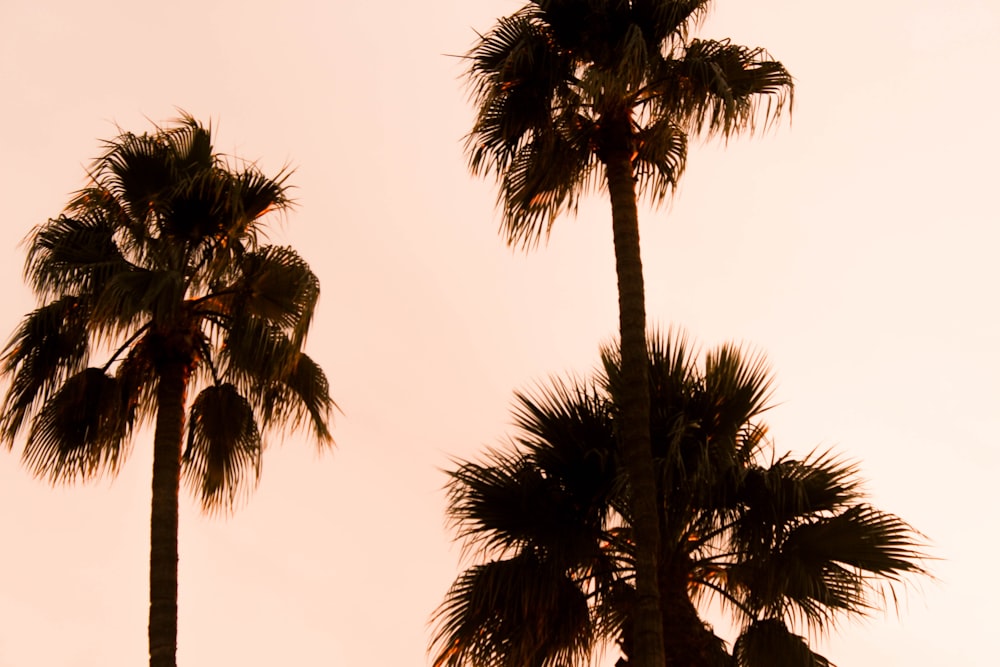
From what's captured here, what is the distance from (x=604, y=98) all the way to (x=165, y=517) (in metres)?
5.96

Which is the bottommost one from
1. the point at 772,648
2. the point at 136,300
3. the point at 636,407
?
the point at 772,648

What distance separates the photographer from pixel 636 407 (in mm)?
12211

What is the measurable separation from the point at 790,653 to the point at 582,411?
3.02 m

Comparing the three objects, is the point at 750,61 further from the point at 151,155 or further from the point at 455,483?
the point at 151,155

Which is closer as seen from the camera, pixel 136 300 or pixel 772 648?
pixel 772 648

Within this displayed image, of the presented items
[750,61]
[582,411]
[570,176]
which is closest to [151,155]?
[570,176]

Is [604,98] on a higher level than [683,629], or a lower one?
higher

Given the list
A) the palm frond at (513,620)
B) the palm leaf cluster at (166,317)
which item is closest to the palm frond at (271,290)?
the palm leaf cluster at (166,317)

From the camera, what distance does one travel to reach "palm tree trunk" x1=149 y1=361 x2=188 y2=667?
504 inches

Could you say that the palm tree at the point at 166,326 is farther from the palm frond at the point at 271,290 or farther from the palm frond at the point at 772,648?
the palm frond at the point at 772,648

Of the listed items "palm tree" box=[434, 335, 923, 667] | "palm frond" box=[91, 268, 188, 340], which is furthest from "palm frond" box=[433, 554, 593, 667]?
"palm frond" box=[91, 268, 188, 340]

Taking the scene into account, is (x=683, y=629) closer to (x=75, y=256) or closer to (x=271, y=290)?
(x=271, y=290)

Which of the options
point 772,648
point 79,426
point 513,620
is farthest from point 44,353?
point 772,648

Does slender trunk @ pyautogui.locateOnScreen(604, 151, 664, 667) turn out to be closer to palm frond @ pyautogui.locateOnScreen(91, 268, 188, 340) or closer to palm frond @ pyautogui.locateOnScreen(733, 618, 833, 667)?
palm frond @ pyautogui.locateOnScreen(733, 618, 833, 667)
